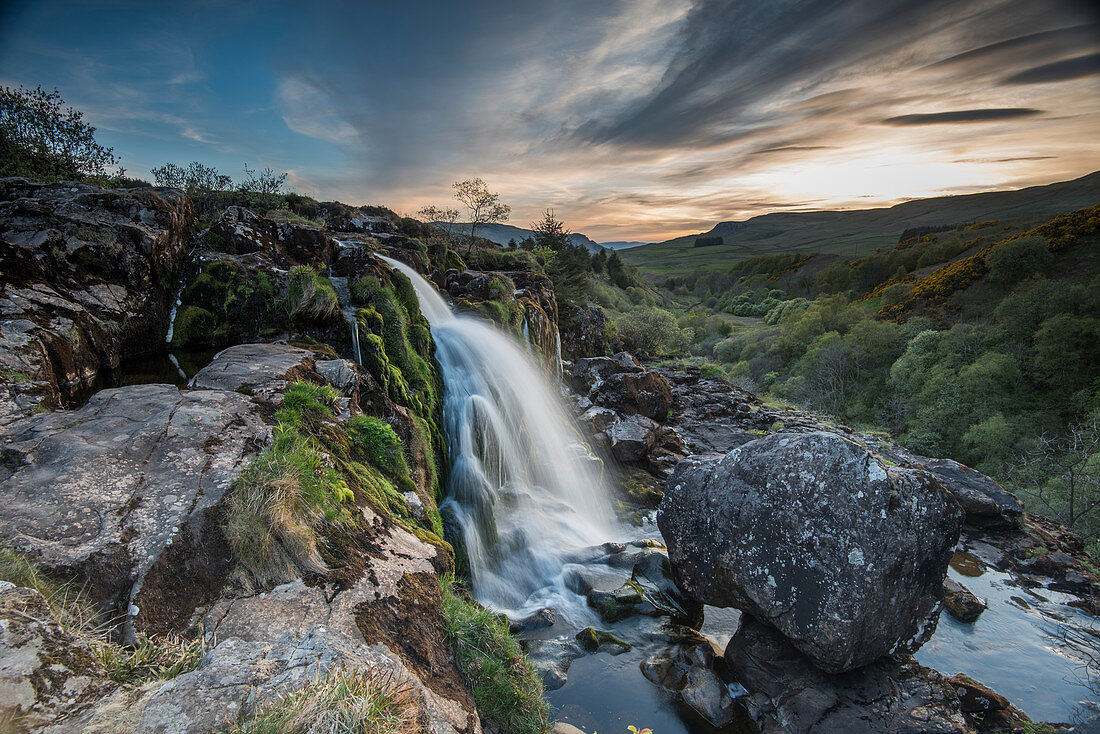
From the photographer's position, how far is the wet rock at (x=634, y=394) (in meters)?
20.7

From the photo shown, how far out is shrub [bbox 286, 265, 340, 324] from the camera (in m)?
9.91

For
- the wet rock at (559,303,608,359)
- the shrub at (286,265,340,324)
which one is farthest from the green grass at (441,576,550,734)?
the wet rock at (559,303,608,359)

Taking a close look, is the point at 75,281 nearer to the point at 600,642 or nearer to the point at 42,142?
the point at 600,642

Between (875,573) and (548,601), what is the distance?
607 cm

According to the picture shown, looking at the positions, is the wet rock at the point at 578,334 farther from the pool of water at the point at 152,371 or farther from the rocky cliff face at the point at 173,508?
the pool of water at the point at 152,371

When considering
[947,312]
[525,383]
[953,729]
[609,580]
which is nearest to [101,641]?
[609,580]

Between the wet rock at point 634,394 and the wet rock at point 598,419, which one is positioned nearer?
the wet rock at point 598,419

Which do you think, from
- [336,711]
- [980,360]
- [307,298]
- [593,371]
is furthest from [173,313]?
[980,360]

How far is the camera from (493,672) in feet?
16.9

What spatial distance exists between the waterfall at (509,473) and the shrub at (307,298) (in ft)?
11.7

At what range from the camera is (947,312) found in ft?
104

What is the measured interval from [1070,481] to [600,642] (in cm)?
1745

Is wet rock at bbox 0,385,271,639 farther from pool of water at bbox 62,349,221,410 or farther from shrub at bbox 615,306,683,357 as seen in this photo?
shrub at bbox 615,306,683,357

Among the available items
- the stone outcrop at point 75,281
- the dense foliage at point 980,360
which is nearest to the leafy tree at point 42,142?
the stone outcrop at point 75,281
